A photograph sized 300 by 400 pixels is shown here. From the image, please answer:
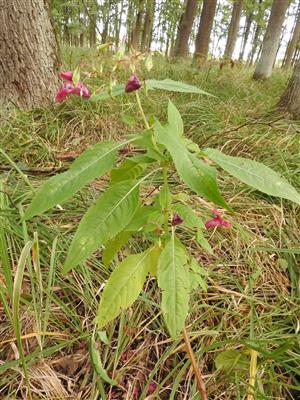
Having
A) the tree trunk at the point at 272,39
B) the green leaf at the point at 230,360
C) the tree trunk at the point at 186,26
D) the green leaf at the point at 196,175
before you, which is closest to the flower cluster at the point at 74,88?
the green leaf at the point at 196,175

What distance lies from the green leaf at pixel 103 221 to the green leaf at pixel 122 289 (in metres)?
0.19

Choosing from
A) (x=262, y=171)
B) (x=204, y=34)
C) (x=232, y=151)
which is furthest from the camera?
(x=204, y=34)

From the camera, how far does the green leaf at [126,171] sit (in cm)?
91

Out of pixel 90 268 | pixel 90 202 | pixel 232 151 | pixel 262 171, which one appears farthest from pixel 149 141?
pixel 232 151

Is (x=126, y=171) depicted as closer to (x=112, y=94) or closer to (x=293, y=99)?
(x=112, y=94)

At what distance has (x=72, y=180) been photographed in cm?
72

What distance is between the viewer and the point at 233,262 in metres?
1.47

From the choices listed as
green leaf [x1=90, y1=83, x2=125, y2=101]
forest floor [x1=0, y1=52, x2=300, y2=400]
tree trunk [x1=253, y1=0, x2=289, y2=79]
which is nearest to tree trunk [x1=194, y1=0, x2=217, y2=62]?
tree trunk [x1=253, y1=0, x2=289, y2=79]

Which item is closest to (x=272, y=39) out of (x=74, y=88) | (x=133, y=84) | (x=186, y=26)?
(x=186, y=26)

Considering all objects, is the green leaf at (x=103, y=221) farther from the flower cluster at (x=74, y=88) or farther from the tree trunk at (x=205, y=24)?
the tree trunk at (x=205, y=24)

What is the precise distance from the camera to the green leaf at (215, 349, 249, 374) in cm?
106

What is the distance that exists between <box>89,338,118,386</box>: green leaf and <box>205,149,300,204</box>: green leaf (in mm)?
767

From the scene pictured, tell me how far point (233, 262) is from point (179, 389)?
604mm

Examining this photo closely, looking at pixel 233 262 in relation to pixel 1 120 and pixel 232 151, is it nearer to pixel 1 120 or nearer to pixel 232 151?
pixel 232 151
